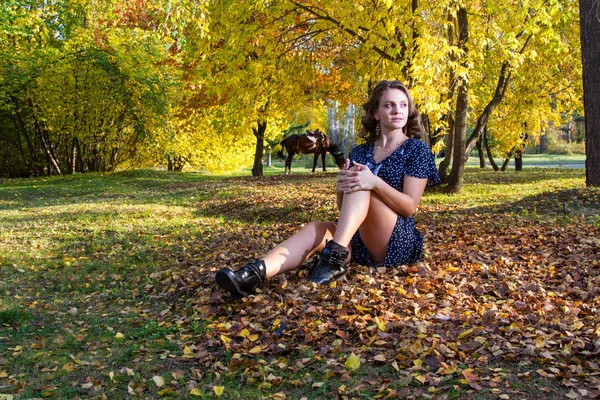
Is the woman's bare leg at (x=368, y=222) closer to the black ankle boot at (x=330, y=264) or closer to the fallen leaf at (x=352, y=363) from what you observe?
the black ankle boot at (x=330, y=264)

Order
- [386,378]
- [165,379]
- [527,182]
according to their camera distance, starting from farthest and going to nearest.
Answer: [527,182], [165,379], [386,378]

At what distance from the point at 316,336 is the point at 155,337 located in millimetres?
1112

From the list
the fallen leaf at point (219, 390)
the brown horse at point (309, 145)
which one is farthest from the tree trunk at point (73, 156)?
the fallen leaf at point (219, 390)

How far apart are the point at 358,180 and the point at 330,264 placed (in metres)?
0.63

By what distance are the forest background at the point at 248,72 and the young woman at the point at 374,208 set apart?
2.24 m

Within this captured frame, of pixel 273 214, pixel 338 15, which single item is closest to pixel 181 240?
pixel 273 214

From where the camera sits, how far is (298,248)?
148 inches

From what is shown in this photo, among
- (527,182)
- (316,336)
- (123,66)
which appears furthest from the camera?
(123,66)

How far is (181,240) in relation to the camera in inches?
242

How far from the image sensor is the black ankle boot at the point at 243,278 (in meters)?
3.40

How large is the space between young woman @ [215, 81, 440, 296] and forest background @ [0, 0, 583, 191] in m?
2.24

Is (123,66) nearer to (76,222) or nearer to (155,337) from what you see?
(76,222)

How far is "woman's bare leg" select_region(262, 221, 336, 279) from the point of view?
11.9 feet

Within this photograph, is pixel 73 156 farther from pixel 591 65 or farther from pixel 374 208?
pixel 374 208
